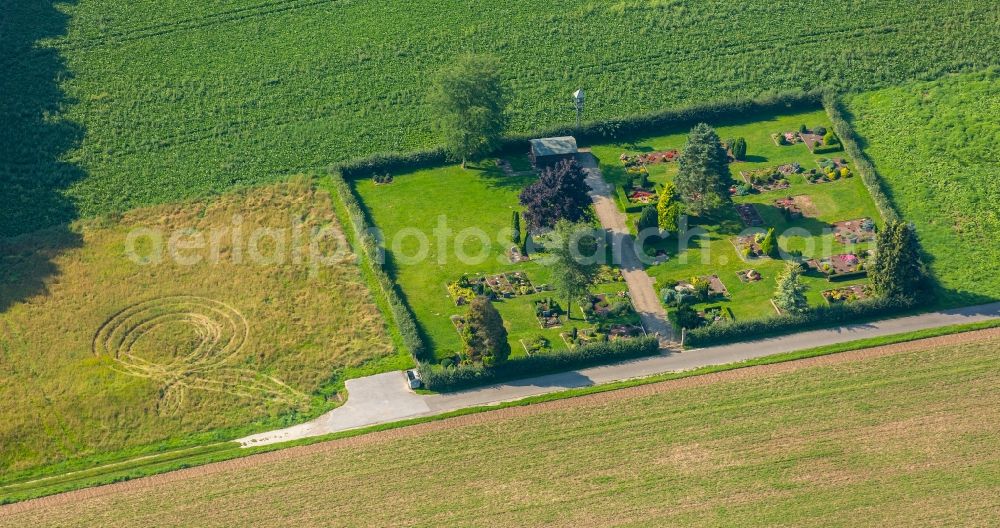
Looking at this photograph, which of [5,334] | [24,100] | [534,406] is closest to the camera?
[534,406]

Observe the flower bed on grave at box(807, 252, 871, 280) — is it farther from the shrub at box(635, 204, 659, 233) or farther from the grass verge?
the shrub at box(635, 204, 659, 233)

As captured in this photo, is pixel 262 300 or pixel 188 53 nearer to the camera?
pixel 262 300

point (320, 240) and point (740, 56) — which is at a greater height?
point (740, 56)

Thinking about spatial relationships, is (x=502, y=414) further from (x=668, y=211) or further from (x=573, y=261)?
(x=668, y=211)

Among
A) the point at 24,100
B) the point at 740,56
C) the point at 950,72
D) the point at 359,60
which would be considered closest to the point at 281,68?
the point at 359,60

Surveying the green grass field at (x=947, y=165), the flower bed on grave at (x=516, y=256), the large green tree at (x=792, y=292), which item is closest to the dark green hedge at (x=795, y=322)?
the large green tree at (x=792, y=292)

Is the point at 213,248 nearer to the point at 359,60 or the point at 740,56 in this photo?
the point at 359,60

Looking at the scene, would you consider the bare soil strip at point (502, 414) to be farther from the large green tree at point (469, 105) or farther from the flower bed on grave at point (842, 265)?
the large green tree at point (469, 105)
